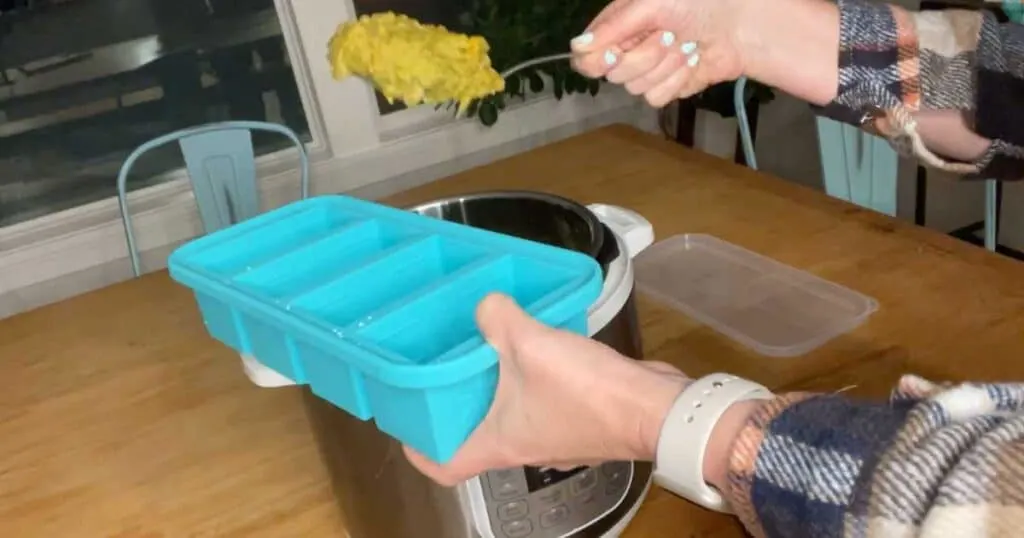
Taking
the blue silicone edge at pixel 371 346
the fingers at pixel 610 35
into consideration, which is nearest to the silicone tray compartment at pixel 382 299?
the blue silicone edge at pixel 371 346

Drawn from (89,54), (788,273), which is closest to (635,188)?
(788,273)

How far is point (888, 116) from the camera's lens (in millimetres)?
933

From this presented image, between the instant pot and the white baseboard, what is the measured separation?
134cm

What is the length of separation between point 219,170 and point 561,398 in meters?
1.17

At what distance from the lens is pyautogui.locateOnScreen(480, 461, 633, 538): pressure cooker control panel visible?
28.3 inches

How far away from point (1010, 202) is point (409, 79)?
1816mm

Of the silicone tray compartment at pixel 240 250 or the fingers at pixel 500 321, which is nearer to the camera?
the fingers at pixel 500 321

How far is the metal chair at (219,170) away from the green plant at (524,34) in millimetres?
530

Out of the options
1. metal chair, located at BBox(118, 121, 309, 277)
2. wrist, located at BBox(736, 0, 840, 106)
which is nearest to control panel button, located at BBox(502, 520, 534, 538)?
wrist, located at BBox(736, 0, 840, 106)

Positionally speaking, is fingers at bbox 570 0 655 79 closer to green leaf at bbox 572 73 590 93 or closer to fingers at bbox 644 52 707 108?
fingers at bbox 644 52 707 108

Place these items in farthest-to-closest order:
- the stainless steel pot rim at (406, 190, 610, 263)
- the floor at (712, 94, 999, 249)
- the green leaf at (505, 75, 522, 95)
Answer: the floor at (712, 94, 999, 249) → the green leaf at (505, 75, 522, 95) → the stainless steel pot rim at (406, 190, 610, 263)

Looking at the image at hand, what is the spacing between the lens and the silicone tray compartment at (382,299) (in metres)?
0.61

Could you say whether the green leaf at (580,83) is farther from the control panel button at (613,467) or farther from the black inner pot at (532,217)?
the control panel button at (613,467)

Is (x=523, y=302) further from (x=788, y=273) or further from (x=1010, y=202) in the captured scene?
(x=1010, y=202)
